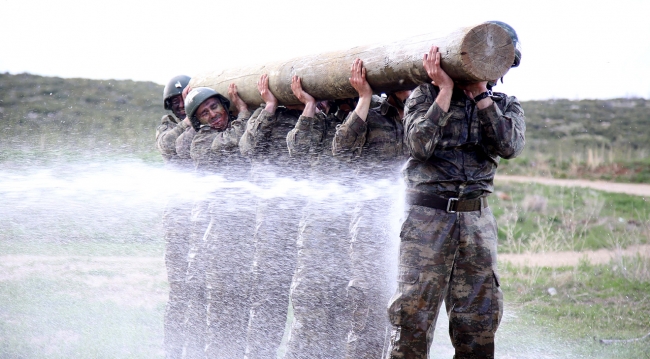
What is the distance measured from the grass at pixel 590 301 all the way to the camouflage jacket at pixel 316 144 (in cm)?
308

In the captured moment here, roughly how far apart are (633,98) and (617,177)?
11.5 meters

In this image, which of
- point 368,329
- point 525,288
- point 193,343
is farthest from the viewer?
point 525,288

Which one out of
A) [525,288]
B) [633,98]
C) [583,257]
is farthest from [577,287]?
[633,98]

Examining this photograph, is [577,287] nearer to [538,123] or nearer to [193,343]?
[193,343]

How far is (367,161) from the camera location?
5598 millimetres

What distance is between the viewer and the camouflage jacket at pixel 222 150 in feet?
22.2

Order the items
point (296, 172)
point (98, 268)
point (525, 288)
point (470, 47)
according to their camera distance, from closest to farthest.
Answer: point (470, 47)
point (296, 172)
point (525, 288)
point (98, 268)

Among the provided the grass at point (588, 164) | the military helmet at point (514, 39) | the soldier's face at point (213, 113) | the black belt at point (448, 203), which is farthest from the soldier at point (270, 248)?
the grass at point (588, 164)

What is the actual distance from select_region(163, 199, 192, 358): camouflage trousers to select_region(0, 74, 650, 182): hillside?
12.5 meters

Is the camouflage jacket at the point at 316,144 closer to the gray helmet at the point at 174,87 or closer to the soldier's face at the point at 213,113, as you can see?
the soldier's face at the point at 213,113

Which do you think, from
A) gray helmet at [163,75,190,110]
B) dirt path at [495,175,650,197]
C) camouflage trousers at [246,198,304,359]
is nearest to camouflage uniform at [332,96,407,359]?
camouflage trousers at [246,198,304,359]

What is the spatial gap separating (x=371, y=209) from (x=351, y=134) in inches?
25.0

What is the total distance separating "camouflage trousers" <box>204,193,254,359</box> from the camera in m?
6.55

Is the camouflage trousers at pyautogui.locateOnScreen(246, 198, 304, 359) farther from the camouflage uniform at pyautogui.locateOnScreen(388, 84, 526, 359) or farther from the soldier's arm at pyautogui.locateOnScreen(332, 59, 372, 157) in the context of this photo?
the camouflage uniform at pyautogui.locateOnScreen(388, 84, 526, 359)
